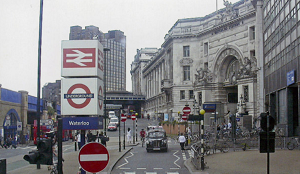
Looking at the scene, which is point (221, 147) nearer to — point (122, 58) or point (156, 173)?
point (156, 173)

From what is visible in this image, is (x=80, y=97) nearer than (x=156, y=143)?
Yes

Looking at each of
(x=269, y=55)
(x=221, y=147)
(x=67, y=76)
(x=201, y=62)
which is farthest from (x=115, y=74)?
(x=67, y=76)

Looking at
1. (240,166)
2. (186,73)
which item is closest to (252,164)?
(240,166)

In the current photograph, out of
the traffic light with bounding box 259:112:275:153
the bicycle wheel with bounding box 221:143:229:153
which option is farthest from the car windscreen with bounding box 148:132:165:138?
the traffic light with bounding box 259:112:275:153

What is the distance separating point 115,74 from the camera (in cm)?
17288

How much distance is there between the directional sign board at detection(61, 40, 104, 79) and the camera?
10148 millimetres

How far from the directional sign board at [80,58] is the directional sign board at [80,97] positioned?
0.18 m

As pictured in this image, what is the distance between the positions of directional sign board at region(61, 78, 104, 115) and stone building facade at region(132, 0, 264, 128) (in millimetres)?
38715

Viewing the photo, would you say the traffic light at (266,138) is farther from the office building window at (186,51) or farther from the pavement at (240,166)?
the office building window at (186,51)

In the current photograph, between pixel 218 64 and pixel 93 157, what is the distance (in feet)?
196

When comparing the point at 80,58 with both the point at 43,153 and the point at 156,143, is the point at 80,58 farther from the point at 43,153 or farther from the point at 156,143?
the point at 156,143

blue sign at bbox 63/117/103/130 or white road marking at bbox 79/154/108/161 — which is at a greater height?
blue sign at bbox 63/117/103/130

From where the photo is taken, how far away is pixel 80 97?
10.1 m

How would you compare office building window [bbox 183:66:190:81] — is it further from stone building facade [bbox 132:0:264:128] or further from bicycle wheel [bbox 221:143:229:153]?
bicycle wheel [bbox 221:143:229:153]
